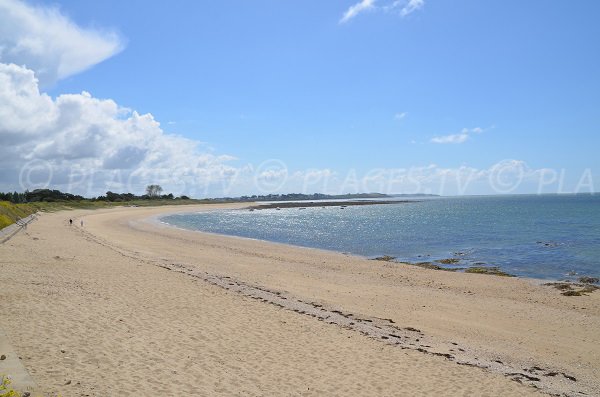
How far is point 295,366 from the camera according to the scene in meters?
8.96

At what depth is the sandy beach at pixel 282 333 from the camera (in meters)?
8.02

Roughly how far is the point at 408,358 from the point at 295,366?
2.70 meters

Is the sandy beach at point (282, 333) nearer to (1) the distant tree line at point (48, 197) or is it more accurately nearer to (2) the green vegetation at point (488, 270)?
(2) the green vegetation at point (488, 270)

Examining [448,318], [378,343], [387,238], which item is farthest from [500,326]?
[387,238]

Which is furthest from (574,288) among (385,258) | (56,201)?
(56,201)

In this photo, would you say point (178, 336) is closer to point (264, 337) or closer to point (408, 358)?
point (264, 337)

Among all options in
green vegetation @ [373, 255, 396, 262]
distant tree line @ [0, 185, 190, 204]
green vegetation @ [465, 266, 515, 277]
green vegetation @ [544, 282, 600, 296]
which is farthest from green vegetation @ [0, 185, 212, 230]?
green vegetation @ [544, 282, 600, 296]

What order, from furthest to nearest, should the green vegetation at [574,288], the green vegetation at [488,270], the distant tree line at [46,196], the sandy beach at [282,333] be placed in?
1. the distant tree line at [46,196]
2. the green vegetation at [488,270]
3. the green vegetation at [574,288]
4. the sandy beach at [282,333]

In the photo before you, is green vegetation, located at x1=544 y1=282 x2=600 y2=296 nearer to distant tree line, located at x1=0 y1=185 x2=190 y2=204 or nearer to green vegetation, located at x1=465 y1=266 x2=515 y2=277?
green vegetation, located at x1=465 y1=266 x2=515 y2=277

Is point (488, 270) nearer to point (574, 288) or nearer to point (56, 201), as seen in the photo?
point (574, 288)

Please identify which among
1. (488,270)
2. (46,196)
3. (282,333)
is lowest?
(488,270)

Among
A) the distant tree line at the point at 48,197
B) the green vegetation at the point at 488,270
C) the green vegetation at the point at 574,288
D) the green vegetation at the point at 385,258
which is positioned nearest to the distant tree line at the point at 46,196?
the distant tree line at the point at 48,197

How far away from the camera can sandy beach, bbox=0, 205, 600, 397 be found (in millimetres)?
8023

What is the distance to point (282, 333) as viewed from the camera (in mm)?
11203
